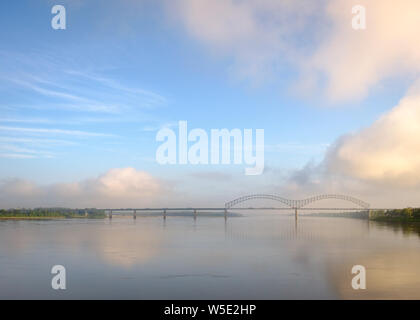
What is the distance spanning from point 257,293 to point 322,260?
599 inches

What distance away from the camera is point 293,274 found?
28188 millimetres
